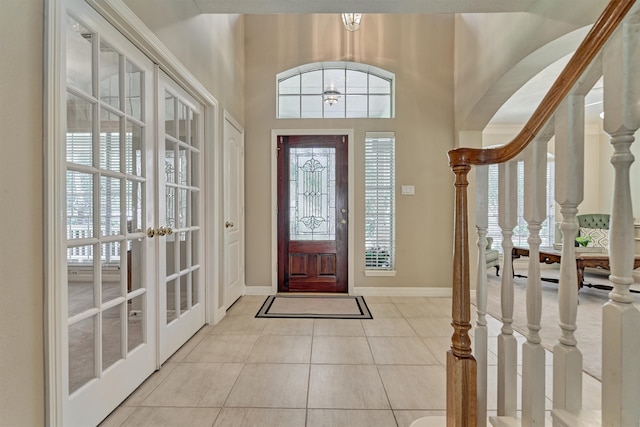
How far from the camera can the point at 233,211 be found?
3.45 metres

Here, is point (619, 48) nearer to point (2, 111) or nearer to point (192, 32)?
point (2, 111)

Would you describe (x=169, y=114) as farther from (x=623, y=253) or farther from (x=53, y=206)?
(x=623, y=253)

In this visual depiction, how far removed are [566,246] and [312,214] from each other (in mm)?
3286

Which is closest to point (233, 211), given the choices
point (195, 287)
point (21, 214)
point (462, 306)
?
point (195, 287)

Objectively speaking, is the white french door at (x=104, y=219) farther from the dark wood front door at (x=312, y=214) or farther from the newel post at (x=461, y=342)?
the dark wood front door at (x=312, y=214)

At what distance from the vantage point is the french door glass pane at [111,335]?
1576 mm

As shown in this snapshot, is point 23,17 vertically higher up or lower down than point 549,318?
higher up

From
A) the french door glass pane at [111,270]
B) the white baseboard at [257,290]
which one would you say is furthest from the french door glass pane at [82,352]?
the white baseboard at [257,290]

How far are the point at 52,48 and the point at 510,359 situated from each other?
Answer: 1.98 m

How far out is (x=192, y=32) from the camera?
2406 millimetres

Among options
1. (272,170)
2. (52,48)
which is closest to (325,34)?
(272,170)

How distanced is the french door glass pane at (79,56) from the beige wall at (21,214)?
22 centimetres

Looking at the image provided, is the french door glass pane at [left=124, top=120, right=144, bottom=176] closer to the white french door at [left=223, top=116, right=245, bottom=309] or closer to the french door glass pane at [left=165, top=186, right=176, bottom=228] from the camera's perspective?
the french door glass pane at [left=165, top=186, right=176, bottom=228]

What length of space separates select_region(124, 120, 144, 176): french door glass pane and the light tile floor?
1249 millimetres
